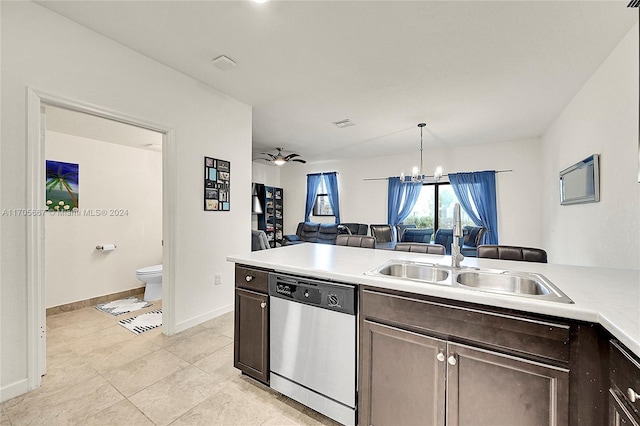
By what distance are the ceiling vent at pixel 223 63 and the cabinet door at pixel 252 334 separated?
203 cm

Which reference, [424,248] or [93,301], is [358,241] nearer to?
[424,248]

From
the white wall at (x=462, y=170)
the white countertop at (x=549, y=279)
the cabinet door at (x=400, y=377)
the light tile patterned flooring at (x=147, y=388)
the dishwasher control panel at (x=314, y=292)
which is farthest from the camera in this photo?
the white wall at (x=462, y=170)

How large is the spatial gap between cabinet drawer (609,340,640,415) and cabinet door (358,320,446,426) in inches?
20.6

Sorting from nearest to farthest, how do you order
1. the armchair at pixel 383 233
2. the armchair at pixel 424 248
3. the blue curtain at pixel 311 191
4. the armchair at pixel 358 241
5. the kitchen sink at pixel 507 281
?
the kitchen sink at pixel 507 281 < the armchair at pixel 424 248 < the armchair at pixel 358 241 < the armchair at pixel 383 233 < the blue curtain at pixel 311 191

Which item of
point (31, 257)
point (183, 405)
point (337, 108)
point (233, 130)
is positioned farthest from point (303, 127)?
point (183, 405)

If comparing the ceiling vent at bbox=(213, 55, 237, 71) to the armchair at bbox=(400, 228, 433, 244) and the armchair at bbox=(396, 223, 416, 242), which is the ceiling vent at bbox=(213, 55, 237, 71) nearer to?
the armchair at bbox=(400, 228, 433, 244)

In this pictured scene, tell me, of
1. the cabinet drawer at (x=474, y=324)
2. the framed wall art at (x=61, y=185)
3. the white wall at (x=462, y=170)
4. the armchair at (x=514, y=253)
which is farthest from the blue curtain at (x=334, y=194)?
the cabinet drawer at (x=474, y=324)

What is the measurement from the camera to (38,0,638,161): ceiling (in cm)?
180

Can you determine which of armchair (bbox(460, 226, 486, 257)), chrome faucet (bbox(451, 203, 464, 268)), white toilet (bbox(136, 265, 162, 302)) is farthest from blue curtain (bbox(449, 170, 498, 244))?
white toilet (bbox(136, 265, 162, 302))

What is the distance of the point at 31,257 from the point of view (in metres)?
1.78

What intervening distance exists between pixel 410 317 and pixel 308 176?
6573mm

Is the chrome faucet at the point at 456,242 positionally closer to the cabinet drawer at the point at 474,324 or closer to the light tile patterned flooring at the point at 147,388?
the cabinet drawer at the point at 474,324

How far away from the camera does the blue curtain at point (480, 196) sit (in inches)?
210

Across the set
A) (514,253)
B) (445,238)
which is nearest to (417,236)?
(445,238)
